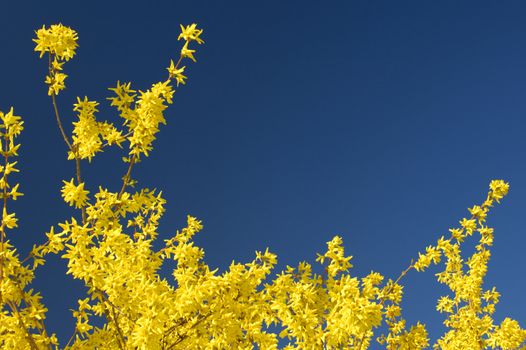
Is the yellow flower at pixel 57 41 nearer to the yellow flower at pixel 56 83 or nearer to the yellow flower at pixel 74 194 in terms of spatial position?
the yellow flower at pixel 56 83

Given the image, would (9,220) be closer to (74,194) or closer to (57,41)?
(74,194)

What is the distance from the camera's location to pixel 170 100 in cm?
661

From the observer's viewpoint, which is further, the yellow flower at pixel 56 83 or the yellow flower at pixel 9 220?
the yellow flower at pixel 56 83

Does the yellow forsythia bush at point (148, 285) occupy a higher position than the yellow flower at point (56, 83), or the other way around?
the yellow flower at point (56, 83)

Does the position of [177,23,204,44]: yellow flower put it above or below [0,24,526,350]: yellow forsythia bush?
above

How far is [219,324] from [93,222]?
1901mm

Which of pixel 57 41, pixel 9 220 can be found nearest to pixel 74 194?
pixel 9 220

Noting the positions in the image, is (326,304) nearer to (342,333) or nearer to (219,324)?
(342,333)

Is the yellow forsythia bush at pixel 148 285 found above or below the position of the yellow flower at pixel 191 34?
below

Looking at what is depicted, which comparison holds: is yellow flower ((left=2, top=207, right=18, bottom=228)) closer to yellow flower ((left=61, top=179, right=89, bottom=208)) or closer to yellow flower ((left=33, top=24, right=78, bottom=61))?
yellow flower ((left=61, top=179, right=89, bottom=208))

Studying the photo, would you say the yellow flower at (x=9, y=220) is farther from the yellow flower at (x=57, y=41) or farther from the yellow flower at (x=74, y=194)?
the yellow flower at (x=57, y=41)

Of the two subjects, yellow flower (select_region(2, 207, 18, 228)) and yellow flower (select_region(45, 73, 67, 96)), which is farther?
yellow flower (select_region(45, 73, 67, 96))

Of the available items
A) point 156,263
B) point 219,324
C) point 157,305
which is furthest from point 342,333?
point 156,263

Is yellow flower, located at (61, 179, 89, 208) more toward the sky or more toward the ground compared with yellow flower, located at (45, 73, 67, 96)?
more toward the ground
